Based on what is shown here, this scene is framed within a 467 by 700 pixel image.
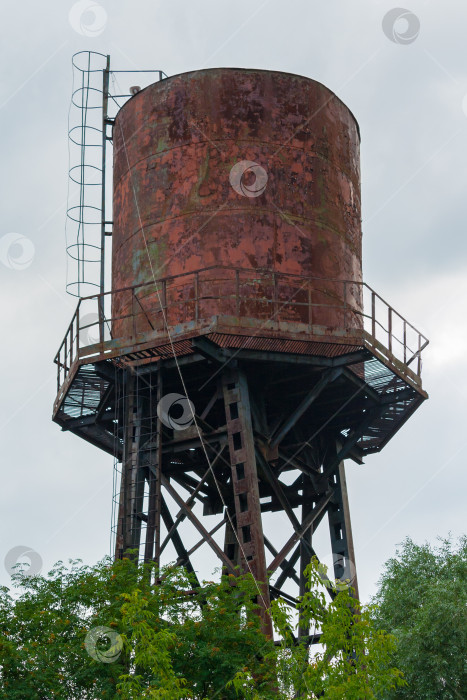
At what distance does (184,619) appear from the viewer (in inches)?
789

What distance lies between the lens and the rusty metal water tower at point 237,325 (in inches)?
862

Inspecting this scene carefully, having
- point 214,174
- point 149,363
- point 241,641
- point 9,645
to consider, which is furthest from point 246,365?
point 9,645

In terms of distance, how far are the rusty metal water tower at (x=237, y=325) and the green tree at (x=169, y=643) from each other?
127 centimetres

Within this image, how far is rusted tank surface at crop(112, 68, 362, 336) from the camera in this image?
2225 cm

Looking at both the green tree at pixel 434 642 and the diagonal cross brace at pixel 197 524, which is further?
the green tree at pixel 434 642

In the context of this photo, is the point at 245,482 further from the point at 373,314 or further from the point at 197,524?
the point at 373,314

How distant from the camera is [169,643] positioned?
17.7m

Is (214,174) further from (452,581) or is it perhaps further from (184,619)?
(452,581)

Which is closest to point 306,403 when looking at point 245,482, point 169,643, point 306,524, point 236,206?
point 245,482

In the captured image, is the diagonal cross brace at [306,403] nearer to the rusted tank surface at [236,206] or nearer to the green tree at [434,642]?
the rusted tank surface at [236,206]

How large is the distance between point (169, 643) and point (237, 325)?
5.65 m

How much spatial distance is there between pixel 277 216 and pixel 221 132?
178 cm

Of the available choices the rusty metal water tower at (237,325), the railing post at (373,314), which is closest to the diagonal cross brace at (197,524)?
the rusty metal water tower at (237,325)

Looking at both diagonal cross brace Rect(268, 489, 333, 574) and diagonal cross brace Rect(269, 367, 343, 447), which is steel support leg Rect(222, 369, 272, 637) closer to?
diagonal cross brace Rect(269, 367, 343, 447)
